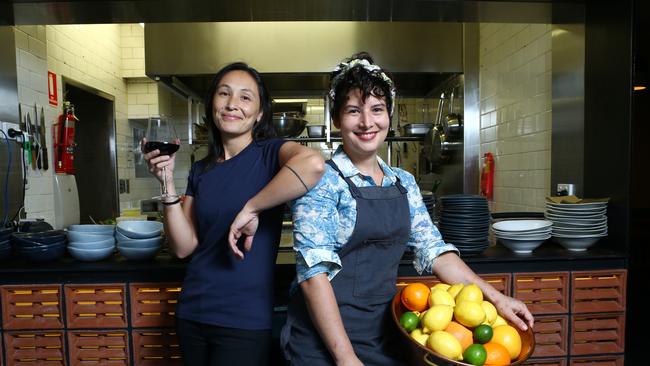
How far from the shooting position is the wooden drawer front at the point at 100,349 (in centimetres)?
203

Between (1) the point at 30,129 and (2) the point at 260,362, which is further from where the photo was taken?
(1) the point at 30,129

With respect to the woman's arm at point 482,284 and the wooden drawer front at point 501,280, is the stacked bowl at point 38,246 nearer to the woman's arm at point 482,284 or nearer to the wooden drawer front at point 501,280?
the woman's arm at point 482,284

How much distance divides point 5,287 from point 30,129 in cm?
172

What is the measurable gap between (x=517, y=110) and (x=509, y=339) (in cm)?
250

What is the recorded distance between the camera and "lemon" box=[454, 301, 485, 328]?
1.09 meters

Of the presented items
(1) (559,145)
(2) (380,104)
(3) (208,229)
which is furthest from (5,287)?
(1) (559,145)

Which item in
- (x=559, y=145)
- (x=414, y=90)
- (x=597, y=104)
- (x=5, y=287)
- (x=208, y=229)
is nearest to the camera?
(x=208, y=229)

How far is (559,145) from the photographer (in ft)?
8.68

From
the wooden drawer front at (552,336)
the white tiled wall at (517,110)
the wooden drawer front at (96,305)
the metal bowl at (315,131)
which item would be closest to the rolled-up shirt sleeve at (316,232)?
the wooden drawer front at (96,305)

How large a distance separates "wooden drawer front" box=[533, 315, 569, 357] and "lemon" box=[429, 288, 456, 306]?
1195 millimetres

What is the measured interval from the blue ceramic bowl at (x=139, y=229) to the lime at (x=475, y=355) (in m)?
1.59

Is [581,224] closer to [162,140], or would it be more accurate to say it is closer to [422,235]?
[422,235]

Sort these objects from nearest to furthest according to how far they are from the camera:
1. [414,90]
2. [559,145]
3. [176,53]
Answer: [559,145] < [176,53] < [414,90]

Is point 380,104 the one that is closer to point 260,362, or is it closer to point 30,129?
point 260,362
